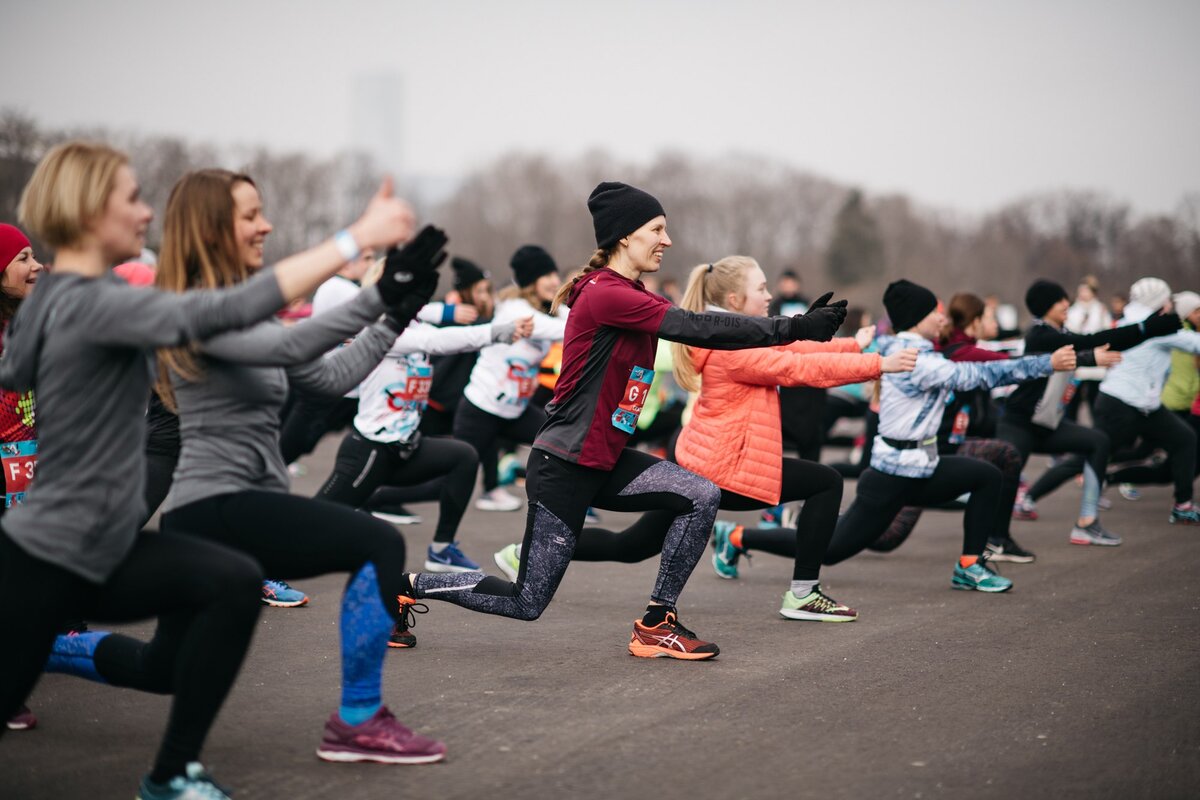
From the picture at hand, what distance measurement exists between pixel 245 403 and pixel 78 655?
1127 mm

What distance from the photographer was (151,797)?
365 cm

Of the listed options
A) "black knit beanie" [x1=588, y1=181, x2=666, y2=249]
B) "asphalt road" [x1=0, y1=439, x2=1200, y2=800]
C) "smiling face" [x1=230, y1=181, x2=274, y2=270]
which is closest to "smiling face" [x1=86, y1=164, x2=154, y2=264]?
"smiling face" [x1=230, y1=181, x2=274, y2=270]

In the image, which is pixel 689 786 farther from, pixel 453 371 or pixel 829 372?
pixel 453 371

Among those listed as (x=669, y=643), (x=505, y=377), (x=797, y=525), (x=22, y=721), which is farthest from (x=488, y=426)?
(x=22, y=721)

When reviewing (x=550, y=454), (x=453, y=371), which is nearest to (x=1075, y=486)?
(x=453, y=371)

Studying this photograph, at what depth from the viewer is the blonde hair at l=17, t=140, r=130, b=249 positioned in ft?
11.7

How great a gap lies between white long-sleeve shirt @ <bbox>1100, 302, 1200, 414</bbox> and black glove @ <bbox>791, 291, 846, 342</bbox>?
618 centimetres

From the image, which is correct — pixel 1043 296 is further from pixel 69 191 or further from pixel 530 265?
pixel 69 191

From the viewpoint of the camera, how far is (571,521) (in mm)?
5590

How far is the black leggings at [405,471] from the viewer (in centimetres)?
767

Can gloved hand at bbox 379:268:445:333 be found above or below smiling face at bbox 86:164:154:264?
below

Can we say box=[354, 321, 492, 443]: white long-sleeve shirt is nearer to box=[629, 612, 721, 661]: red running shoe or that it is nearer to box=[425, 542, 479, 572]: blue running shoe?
box=[425, 542, 479, 572]: blue running shoe

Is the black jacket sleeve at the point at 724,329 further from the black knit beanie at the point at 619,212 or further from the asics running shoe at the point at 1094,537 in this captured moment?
the asics running shoe at the point at 1094,537

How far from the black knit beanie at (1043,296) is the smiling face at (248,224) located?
23.1 ft
